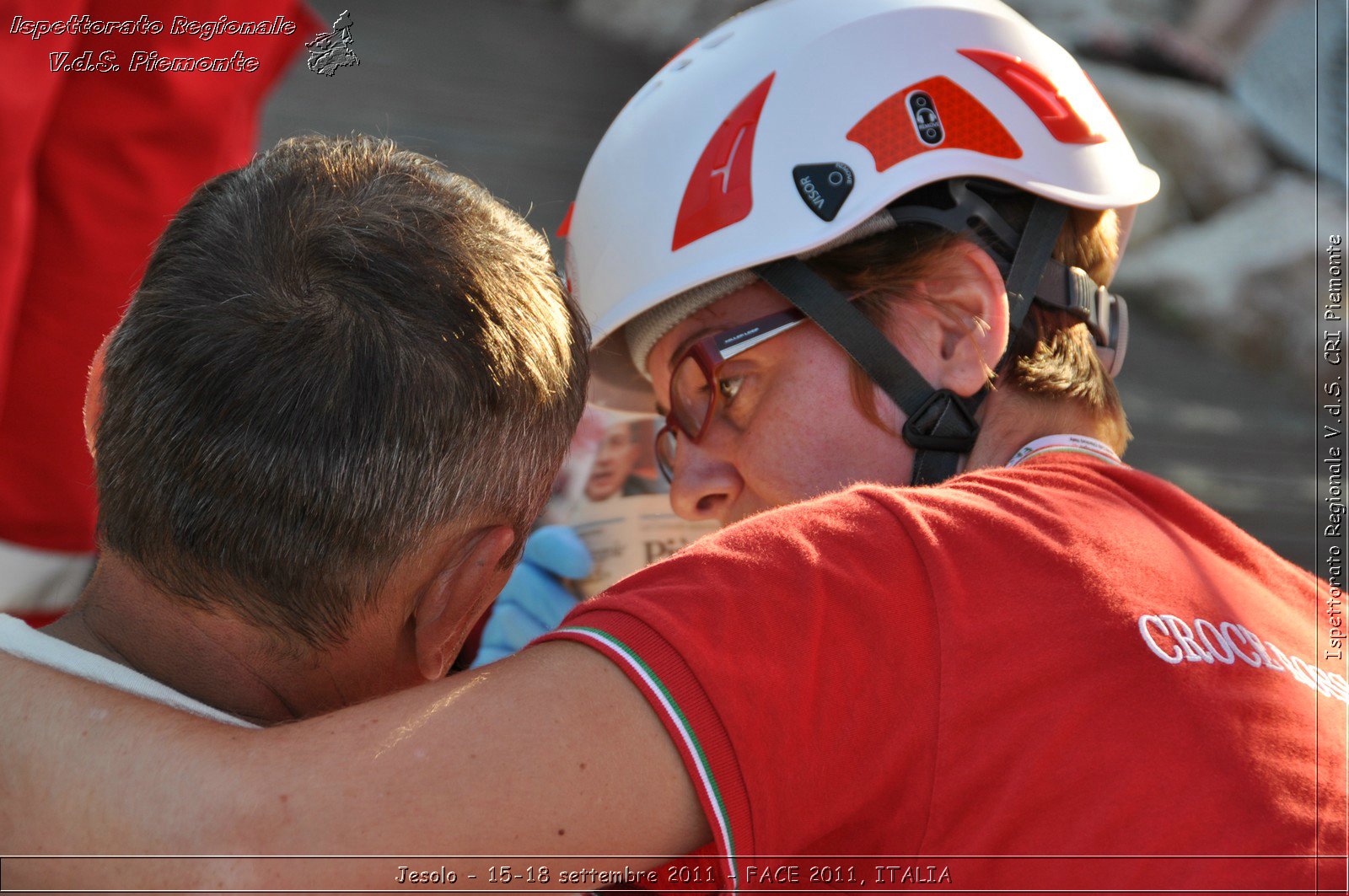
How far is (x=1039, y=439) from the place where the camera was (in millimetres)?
2125

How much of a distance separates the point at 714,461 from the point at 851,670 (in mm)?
1078

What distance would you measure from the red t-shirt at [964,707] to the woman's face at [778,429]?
0.66m

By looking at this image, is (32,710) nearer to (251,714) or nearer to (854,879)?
(251,714)

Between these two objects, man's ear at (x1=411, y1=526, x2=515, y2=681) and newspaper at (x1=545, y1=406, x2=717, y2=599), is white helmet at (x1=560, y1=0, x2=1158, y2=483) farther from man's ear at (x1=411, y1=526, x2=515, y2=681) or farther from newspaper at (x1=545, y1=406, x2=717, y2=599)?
man's ear at (x1=411, y1=526, x2=515, y2=681)

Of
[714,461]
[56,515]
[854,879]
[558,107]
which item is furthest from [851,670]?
[558,107]

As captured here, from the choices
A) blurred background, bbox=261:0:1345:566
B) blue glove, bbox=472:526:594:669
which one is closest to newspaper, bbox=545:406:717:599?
blue glove, bbox=472:526:594:669

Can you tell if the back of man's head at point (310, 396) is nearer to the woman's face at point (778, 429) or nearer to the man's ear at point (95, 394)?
the man's ear at point (95, 394)

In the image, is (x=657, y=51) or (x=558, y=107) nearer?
(x=558, y=107)

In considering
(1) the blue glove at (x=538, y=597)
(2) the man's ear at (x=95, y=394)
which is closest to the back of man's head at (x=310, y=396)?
(2) the man's ear at (x=95, y=394)

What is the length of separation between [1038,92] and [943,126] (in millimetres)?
244

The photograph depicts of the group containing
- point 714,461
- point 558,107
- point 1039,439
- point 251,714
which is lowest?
point 558,107

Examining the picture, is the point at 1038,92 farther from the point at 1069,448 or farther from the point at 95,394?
the point at 95,394

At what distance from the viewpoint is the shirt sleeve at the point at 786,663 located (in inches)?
49.6

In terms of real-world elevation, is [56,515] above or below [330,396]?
below
